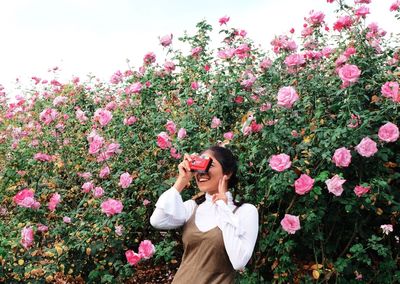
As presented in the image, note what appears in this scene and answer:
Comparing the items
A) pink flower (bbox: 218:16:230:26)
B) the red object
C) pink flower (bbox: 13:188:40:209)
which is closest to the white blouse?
the red object

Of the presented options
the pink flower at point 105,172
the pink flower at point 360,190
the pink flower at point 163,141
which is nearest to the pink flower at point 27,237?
the pink flower at point 105,172

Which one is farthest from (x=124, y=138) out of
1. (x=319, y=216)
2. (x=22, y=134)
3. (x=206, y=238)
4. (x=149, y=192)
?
(x=206, y=238)

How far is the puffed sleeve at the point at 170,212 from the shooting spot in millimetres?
2205

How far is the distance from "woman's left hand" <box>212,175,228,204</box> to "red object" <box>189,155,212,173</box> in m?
0.08

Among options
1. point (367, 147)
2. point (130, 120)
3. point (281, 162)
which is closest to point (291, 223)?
point (281, 162)

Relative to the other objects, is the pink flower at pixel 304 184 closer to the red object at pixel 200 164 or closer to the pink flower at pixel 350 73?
the pink flower at pixel 350 73

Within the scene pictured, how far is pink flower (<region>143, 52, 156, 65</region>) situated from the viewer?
4.08 metres

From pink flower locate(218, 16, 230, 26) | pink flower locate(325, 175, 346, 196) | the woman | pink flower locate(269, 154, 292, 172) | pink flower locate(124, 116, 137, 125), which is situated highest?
pink flower locate(218, 16, 230, 26)

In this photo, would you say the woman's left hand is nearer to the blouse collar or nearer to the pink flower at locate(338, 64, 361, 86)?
the blouse collar

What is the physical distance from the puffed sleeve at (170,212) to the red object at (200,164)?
13 cm

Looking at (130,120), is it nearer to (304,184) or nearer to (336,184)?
(304,184)

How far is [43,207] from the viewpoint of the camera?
3.86 metres

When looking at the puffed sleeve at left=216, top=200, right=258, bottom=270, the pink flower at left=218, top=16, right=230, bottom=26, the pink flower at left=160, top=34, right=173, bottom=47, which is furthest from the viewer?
the pink flower at left=160, top=34, right=173, bottom=47

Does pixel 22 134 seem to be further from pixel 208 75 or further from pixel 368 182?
pixel 368 182
